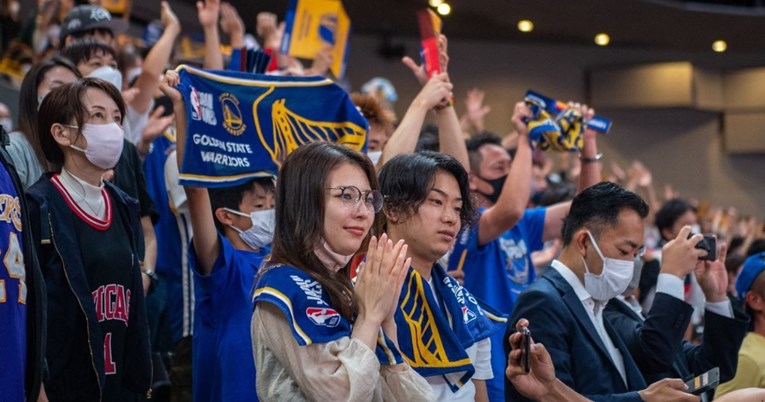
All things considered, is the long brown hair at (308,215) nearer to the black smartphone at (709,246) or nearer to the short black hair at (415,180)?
the short black hair at (415,180)

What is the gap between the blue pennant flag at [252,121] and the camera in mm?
3699

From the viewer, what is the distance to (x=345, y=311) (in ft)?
8.43

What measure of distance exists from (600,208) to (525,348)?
853 mm

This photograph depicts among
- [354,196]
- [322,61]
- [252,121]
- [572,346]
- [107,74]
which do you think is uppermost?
[322,61]

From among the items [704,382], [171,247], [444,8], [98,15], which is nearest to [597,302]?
[704,382]

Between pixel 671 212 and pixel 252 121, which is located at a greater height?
pixel 252 121

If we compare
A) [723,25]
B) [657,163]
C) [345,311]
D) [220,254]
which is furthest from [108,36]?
[657,163]

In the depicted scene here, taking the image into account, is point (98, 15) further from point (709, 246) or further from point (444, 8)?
point (444, 8)

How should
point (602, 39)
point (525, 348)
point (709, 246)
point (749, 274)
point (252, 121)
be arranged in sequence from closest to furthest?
point (525, 348) < point (709, 246) < point (252, 121) < point (749, 274) < point (602, 39)

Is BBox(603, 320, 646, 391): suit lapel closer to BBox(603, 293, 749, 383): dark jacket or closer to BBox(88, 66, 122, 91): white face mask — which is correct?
BBox(603, 293, 749, 383): dark jacket

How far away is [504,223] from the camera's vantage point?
4.48 meters

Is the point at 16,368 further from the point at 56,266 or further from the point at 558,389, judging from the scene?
the point at 558,389

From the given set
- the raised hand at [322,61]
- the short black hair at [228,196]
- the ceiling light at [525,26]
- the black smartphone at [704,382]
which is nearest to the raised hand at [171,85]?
the short black hair at [228,196]

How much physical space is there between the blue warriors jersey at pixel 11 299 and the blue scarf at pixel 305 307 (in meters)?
0.62
